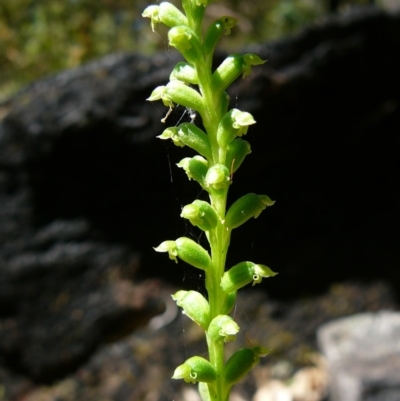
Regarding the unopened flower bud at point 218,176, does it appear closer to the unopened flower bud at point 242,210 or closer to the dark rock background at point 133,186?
the unopened flower bud at point 242,210

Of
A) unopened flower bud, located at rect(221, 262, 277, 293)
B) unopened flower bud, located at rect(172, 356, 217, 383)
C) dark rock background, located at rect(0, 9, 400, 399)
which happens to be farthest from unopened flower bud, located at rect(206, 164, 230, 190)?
dark rock background, located at rect(0, 9, 400, 399)

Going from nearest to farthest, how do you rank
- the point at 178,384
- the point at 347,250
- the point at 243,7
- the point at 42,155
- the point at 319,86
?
the point at 42,155 < the point at 178,384 < the point at 319,86 < the point at 347,250 < the point at 243,7

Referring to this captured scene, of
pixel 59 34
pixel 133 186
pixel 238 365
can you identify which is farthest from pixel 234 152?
pixel 59 34

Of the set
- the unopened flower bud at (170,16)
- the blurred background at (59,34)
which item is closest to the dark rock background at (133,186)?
the blurred background at (59,34)

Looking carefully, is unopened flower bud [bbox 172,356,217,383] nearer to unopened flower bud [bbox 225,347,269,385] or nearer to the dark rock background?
unopened flower bud [bbox 225,347,269,385]

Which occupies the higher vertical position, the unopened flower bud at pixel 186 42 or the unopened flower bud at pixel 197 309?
the unopened flower bud at pixel 186 42

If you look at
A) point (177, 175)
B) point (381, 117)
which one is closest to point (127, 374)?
point (177, 175)

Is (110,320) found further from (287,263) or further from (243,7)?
(243,7)
